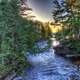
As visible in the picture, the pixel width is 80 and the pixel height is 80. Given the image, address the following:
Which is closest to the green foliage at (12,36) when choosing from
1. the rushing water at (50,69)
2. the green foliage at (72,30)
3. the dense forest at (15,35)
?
the dense forest at (15,35)

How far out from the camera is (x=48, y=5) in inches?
358

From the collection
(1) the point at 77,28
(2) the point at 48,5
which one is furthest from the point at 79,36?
(2) the point at 48,5

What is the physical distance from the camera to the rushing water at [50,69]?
4859mm

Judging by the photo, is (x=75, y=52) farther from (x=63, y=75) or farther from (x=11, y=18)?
(x=11, y=18)

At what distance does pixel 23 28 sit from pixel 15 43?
1.12 feet

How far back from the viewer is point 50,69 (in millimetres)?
5414

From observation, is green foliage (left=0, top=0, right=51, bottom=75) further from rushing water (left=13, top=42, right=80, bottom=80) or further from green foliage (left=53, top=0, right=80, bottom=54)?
green foliage (left=53, top=0, right=80, bottom=54)

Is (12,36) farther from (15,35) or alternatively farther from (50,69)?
(50,69)

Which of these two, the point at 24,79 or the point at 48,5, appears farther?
the point at 48,5

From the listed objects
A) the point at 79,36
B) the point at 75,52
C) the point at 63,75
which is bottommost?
the point at 63,75

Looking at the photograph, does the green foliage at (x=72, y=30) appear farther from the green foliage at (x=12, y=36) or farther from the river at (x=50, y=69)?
the green foliage at (x=12, y=36)

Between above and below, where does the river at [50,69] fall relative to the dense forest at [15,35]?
below

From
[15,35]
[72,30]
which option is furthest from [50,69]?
[15,35]

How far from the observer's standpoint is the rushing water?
4859mm
